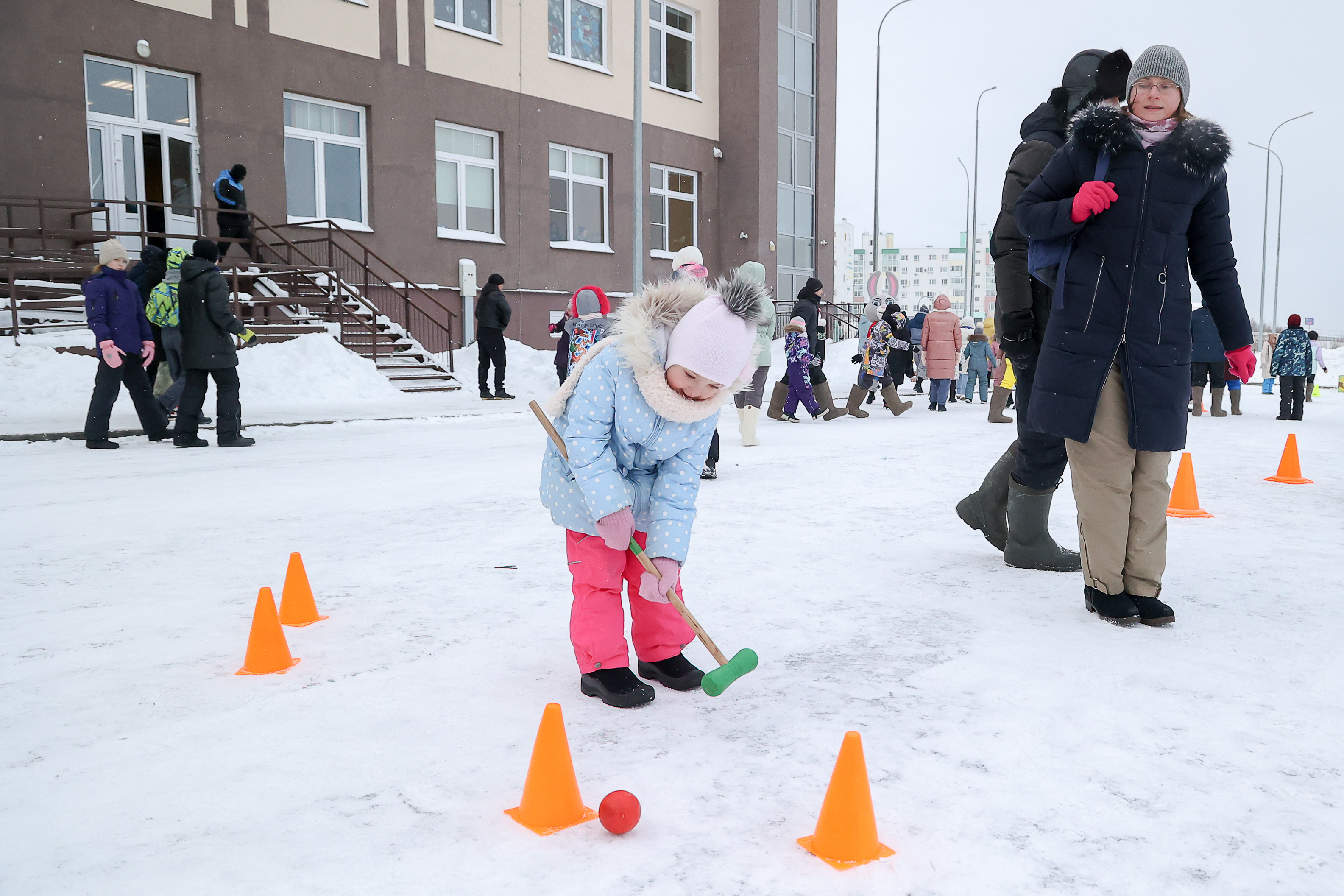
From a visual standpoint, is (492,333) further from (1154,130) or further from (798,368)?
(1154,130)

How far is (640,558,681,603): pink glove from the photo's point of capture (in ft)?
9.68

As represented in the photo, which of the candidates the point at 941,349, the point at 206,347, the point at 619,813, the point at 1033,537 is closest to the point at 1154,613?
the point at 1033,537

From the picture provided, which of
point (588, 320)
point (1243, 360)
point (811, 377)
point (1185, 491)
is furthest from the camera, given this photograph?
point (811, 377)

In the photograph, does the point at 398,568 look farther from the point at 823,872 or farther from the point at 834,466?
the point at 834,466

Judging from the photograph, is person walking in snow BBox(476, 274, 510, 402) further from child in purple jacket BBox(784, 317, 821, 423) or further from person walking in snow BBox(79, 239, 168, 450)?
person walking in snow BBox(79, 239, 168, 450)

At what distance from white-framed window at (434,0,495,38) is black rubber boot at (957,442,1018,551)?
59.3 ft

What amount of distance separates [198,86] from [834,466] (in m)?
13.5

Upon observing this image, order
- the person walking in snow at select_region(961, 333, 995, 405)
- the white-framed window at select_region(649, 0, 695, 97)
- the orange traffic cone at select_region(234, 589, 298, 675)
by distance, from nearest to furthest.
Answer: the orange traffic cone at select_region(234, 589, 298, 675) → the person walking in snow at select_region(961, 333, 995, 405) → the white-framed window at select_region(649, 0, 695, 97)

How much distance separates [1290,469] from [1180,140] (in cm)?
519

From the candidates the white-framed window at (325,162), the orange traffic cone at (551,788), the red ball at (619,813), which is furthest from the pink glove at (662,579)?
the white-framed window at (325,162)

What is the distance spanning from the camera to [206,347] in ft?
30.6

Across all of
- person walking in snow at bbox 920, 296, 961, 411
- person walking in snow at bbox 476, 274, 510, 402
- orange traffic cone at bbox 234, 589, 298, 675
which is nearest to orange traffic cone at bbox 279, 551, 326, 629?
orange traffic cone at bbox 234, 589, 298, 675

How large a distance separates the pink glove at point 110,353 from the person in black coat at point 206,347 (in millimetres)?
530

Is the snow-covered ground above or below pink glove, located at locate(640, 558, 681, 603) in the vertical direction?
below
